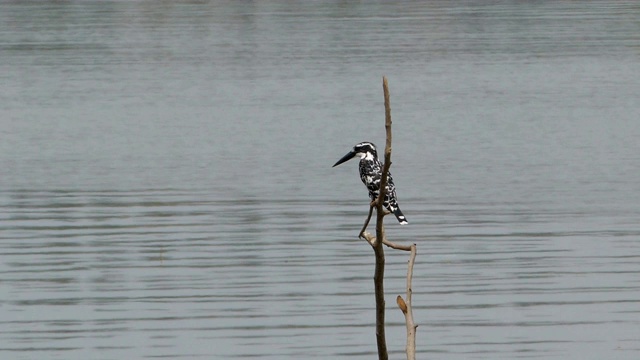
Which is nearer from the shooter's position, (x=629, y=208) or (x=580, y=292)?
(x=580, y=292)

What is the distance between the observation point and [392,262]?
48.1 feet

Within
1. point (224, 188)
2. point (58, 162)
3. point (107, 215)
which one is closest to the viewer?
point (107, 215)

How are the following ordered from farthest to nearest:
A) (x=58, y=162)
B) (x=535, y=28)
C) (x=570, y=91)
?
(x=535, y=28) < (x=570, y=91) < (x=58, y=162)

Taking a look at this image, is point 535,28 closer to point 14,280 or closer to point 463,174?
point 463,174

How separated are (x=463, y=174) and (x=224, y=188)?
2997mm

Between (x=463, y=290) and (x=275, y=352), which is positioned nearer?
(x=275, y=352)

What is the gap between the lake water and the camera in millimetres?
12039

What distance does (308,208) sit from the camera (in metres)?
17.3

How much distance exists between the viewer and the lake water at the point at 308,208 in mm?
12039

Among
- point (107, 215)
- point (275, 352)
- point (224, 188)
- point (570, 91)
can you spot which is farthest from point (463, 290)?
point (570, 91)

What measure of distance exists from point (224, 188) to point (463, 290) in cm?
650

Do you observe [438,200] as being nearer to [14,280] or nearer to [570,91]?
[14,280]

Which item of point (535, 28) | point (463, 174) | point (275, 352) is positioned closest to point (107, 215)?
point (463, 174)

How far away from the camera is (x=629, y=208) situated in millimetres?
17172
